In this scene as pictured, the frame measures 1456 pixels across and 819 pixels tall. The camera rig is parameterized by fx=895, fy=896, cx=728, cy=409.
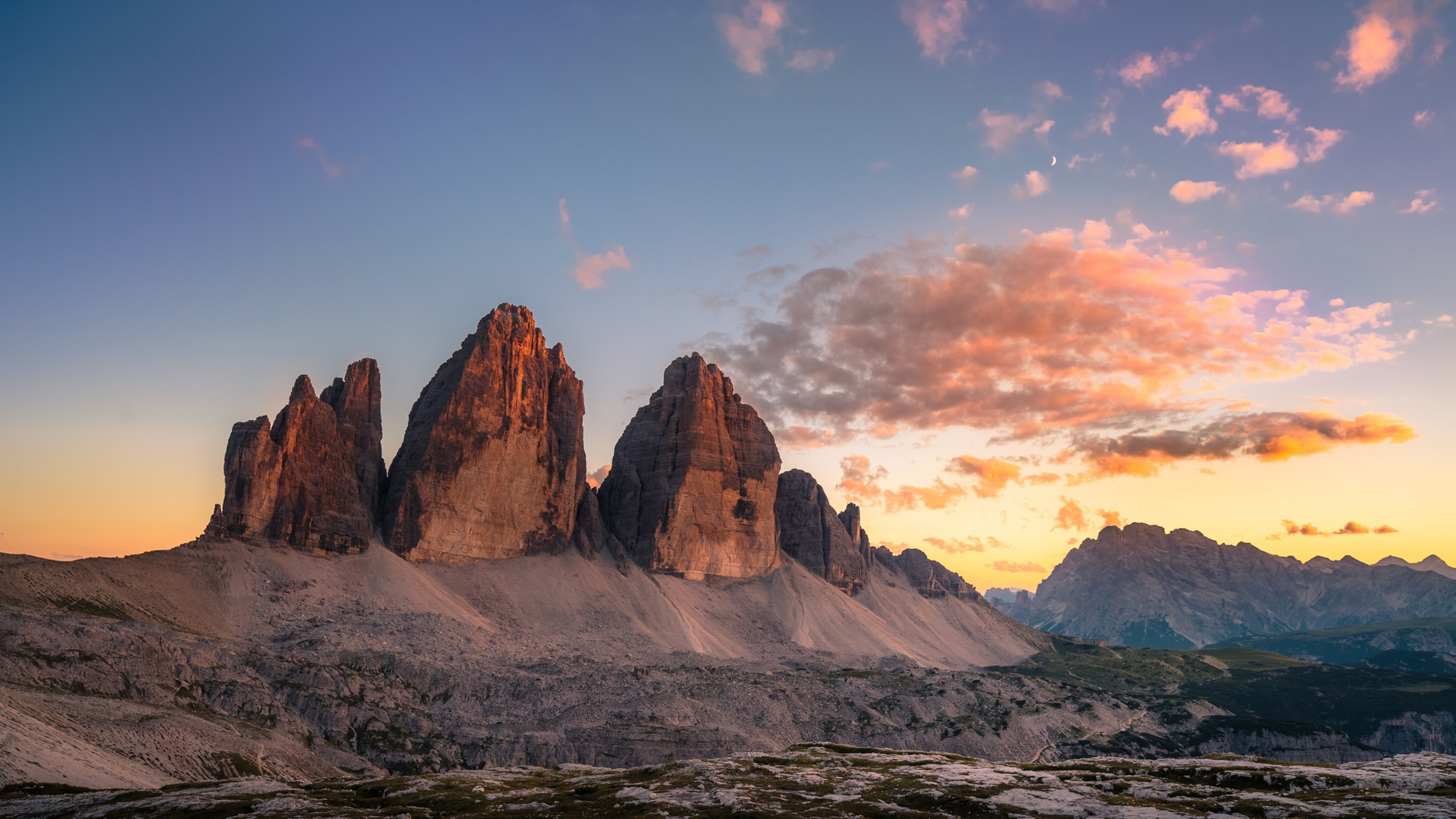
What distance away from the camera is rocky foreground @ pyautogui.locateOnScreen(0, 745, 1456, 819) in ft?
195

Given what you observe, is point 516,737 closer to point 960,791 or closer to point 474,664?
point 474,664

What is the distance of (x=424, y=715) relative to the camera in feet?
483

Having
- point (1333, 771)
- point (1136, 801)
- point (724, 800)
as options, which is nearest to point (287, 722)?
point (724, 800)

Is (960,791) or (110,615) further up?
(110,615)

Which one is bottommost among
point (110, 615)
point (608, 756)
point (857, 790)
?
point (608, 756)

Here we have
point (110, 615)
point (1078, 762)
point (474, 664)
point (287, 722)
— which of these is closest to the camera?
point (1078, 762)

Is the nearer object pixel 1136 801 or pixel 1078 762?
pixel 1136 801

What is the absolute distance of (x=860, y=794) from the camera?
69938mm

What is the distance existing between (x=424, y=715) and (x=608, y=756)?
1238 inches

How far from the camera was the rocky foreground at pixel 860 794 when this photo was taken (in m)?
59.6

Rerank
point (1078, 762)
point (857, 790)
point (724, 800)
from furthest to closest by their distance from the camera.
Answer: point (1078, 762) → point (857, 790) → point (724, 800)

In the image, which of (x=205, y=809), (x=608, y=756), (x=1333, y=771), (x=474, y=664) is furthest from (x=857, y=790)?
(x=474, y=664)

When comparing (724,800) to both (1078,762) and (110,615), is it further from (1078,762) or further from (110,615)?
(110,615)

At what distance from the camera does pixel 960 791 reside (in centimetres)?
6725
